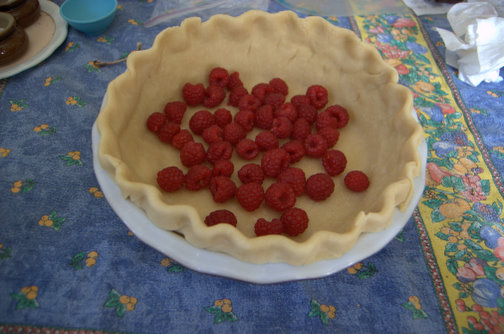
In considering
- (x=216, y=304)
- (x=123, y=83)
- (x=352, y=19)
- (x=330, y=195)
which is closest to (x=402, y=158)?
(x=330, y=195)

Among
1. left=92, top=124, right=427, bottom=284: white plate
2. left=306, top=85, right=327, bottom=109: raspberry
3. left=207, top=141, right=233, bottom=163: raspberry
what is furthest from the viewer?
left=306, top=85, right=327, bottom=109: raspberry

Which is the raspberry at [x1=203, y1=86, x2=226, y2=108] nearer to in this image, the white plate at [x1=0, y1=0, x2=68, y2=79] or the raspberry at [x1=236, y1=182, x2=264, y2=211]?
the raspberry at [x1=236, y1=182, x2=264, y2=211]

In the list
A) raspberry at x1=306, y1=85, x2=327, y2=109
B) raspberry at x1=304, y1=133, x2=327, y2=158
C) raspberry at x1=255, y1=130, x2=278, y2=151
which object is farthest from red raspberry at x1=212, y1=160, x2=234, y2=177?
raspberry at x1=306, y1=85, x2=327, y2=109

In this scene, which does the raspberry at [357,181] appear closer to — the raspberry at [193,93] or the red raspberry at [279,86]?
the red raspberry at [279,86]

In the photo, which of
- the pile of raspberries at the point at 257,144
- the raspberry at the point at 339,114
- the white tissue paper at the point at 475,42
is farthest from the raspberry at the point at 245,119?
the white tissue paper at the point at 475,42

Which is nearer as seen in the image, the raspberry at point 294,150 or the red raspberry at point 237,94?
the raspberry at point 294,150

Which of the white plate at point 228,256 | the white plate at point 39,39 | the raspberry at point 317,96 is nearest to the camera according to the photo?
the white plate at point 228,256

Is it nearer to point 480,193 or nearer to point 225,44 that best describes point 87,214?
point 225,44
